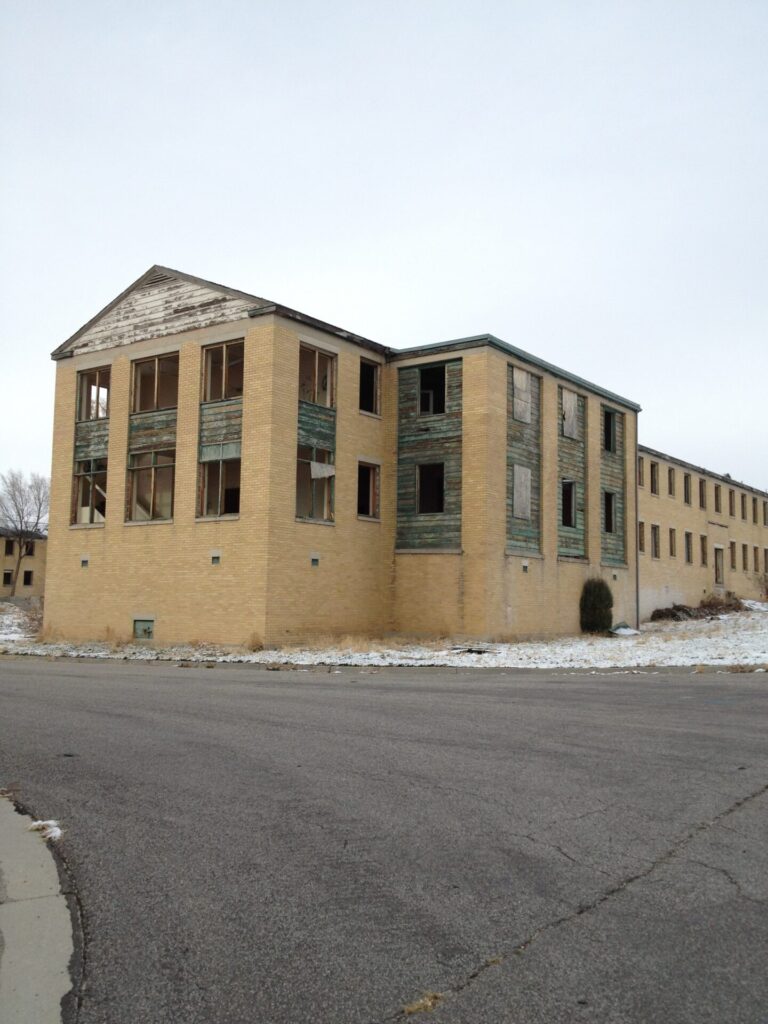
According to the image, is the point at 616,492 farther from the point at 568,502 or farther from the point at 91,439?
the point at 91,439

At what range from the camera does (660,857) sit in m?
5.23

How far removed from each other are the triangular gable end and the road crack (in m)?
22.7

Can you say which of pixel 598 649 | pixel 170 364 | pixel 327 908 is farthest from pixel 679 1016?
pixel 170 364

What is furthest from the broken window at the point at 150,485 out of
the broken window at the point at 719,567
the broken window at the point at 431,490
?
the broken window at the point at 719,567

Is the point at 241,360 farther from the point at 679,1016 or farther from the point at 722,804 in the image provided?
the point at 679,1016

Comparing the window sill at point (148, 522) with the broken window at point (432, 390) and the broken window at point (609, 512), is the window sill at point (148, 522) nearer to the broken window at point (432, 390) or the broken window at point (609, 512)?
the broken window at point (432, 390)

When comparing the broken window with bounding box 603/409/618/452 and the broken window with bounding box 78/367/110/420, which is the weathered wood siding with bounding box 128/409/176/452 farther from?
the broken window with bounding box 603/409/618/452

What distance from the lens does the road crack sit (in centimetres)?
356

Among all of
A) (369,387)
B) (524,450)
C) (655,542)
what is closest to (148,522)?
(369,387)

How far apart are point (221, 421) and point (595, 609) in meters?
15.0

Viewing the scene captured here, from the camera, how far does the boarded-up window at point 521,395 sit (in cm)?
3048

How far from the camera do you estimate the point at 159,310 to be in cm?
2958

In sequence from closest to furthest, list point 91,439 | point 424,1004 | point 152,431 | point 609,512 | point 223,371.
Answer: point 424,1004 < point 223,371 < point 152,431 < point 91,439 < point 609,512

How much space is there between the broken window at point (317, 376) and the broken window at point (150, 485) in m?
4.58
